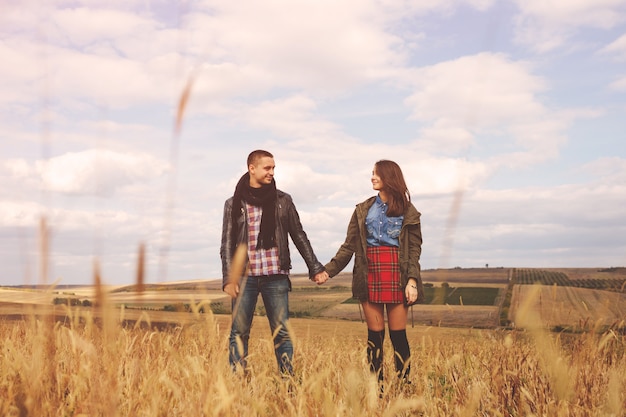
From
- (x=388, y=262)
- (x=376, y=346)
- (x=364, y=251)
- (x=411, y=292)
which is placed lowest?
(x=376, y=346)

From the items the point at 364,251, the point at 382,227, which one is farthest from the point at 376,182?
the point at 364,251

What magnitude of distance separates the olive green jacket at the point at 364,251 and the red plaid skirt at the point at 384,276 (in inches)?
1.6

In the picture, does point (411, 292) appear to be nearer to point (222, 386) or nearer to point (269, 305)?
point (269, 305)

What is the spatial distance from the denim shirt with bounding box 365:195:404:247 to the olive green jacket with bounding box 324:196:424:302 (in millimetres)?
46

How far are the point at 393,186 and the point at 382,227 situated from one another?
1.18 ft

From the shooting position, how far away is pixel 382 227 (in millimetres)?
4816

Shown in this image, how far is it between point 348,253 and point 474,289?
35125 millimetres

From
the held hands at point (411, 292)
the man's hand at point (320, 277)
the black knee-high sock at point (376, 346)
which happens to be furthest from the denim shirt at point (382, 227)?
the black knee-high sock at point (376, 346)

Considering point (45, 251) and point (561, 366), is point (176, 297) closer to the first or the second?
point (45, 251)

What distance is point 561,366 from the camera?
221 centimetres

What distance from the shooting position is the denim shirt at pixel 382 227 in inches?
189

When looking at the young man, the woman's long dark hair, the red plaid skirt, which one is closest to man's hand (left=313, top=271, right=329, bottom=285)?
the young man

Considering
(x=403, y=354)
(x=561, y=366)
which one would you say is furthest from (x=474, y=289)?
(x=561, y=366)

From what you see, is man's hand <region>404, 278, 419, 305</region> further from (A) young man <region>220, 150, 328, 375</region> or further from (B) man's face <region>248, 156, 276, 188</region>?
(B) man's face <region>248, 156, 276, 188</region>
